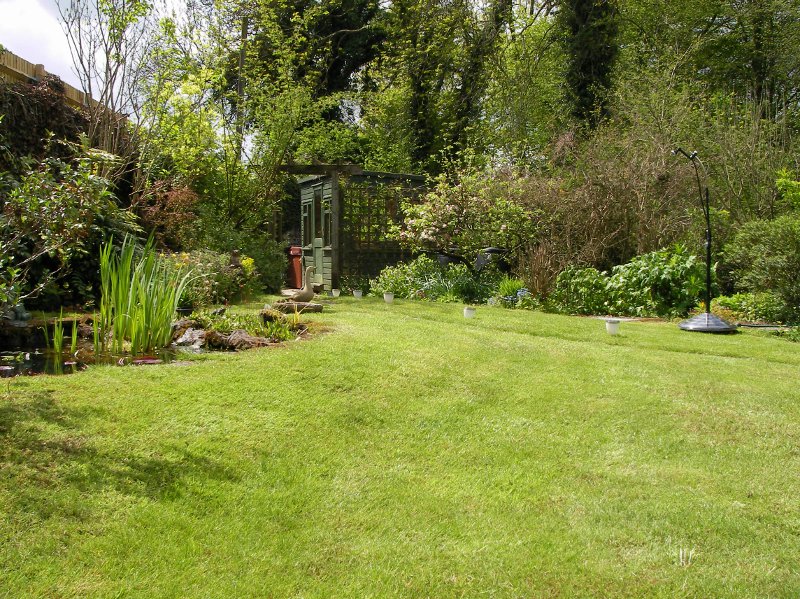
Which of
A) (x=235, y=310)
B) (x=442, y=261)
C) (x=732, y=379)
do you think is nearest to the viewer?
(x=732, y=379)

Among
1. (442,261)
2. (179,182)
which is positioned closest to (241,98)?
(179,182)

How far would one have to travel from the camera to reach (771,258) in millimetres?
8969

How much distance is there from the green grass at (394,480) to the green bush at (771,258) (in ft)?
12.3

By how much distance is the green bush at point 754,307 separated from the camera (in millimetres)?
8898

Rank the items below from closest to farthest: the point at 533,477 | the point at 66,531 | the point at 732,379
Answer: the point at 66,531 < the point at 533,477 < the point at 732,379

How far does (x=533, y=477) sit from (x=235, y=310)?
5.61 m

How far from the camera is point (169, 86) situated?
1040 cm

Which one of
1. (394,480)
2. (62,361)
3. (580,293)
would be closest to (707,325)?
(580,293)

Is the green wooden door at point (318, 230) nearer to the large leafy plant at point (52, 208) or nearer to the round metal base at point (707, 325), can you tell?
the round metal base at point (707, 325)

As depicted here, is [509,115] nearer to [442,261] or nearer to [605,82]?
[605,82]

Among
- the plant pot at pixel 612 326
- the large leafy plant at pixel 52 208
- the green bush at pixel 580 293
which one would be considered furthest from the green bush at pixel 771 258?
the large leafy plant at pixel 52 208

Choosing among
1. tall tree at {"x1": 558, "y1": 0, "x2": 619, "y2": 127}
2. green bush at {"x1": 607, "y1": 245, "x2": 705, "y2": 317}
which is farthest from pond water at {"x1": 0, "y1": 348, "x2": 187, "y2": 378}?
tall tree at {"x1": 558, "y1": 0, "x2": 619, "y2": 127}

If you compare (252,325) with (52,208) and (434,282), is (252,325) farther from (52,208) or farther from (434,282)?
(434,282)

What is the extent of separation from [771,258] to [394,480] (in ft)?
24.5
